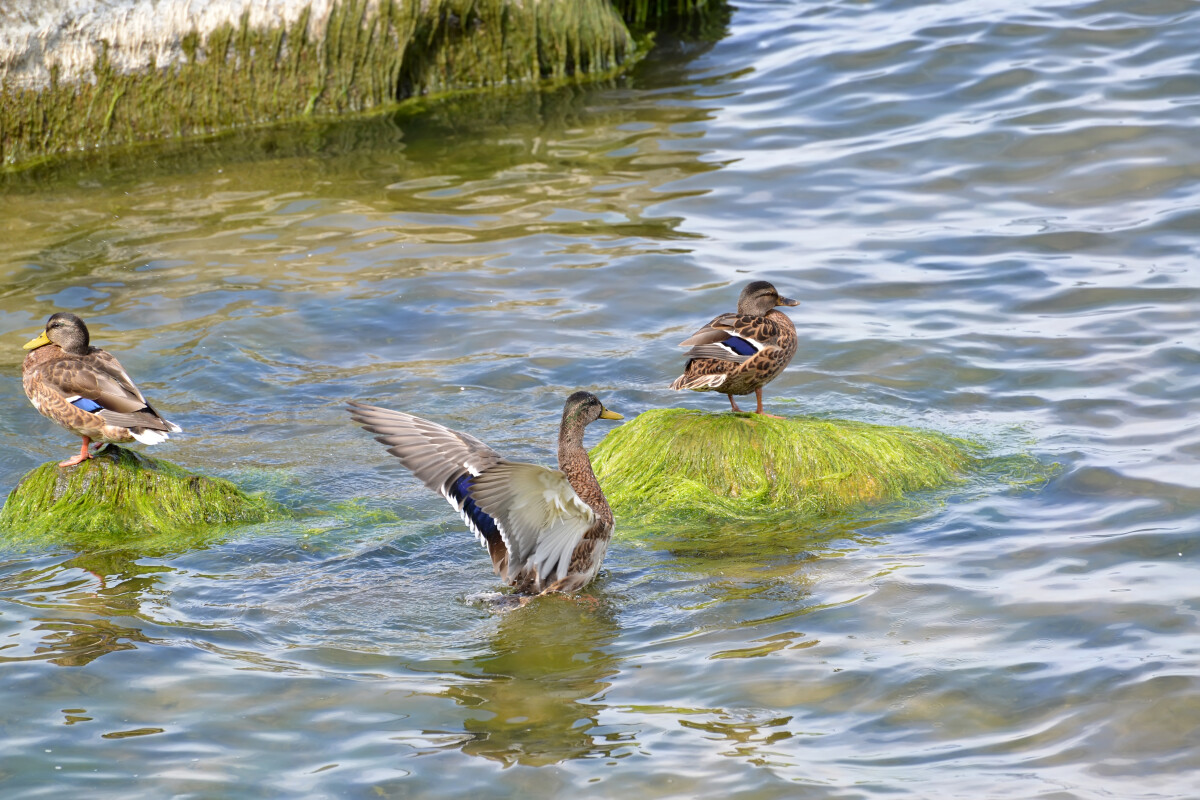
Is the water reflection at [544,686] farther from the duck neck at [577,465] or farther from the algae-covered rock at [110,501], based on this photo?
the algae-covered rock at [110,501]

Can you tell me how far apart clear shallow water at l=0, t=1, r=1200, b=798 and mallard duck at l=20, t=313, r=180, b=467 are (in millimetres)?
653

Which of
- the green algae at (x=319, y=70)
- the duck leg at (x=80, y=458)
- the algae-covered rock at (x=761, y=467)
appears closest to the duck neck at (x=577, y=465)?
the algae-covered rock at (x=761, y=467)

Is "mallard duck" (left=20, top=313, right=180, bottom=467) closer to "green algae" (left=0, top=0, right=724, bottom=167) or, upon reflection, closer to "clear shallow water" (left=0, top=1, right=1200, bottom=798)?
"clear shallow water" (left=0, top=1, right=1200, bottom=798)

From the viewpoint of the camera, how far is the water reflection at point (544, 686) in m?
4.94

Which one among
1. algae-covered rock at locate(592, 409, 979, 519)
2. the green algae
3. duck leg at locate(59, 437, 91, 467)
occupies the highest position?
the green algae

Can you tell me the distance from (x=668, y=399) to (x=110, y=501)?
3.76 meters

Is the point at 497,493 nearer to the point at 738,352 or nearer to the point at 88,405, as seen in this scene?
the point at 738,352

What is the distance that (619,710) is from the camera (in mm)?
5168

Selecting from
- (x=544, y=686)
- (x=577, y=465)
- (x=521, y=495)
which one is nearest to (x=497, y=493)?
(x=521, y=495)

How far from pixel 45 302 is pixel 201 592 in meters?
4.69

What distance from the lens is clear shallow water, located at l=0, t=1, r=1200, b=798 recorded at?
16.3 ft

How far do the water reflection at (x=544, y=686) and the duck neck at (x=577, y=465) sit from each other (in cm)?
49

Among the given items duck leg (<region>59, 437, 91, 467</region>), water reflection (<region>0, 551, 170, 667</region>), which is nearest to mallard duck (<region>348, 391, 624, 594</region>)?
water reflection (<region>0, 551, 170, 667</region>)

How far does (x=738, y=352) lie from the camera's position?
22.3 feet
